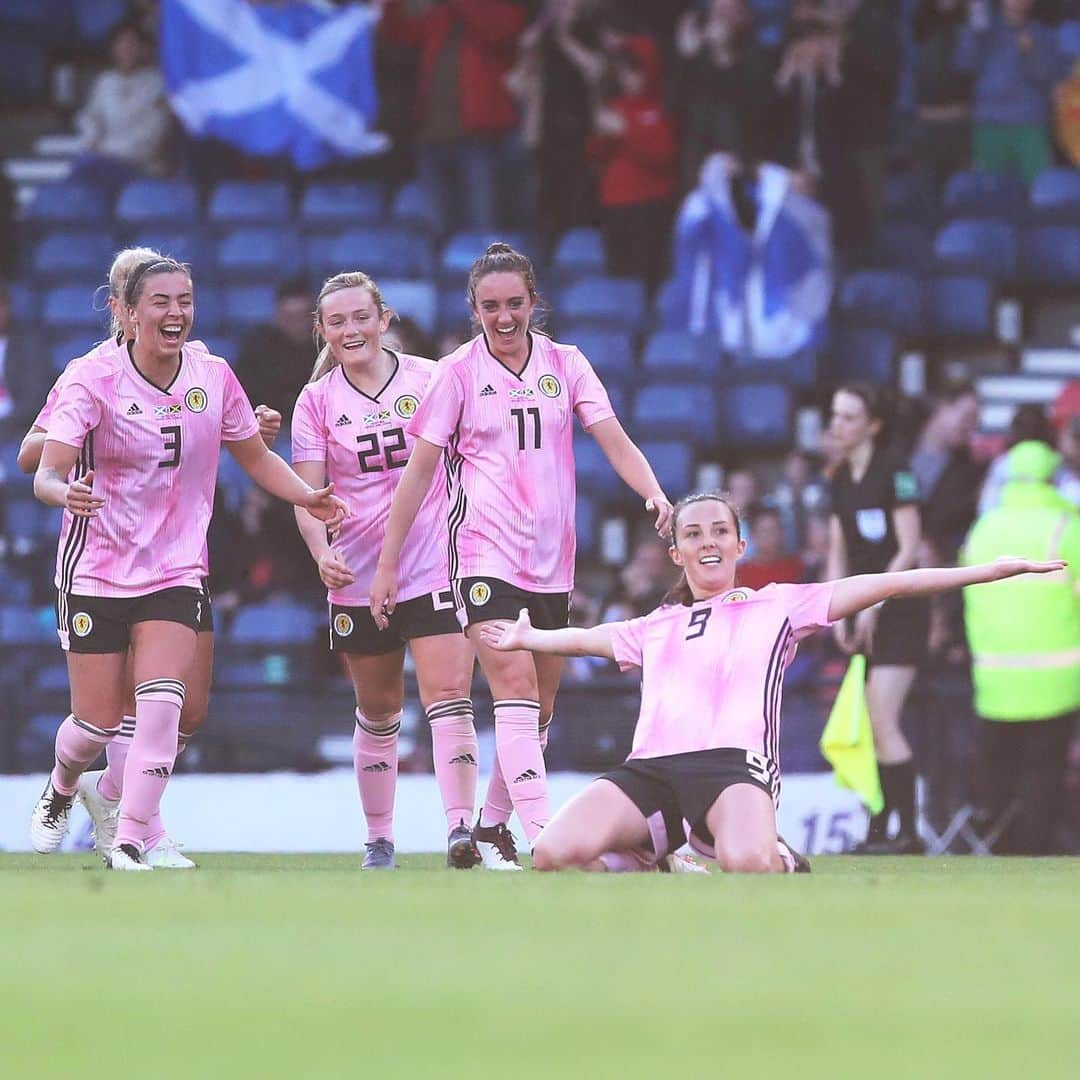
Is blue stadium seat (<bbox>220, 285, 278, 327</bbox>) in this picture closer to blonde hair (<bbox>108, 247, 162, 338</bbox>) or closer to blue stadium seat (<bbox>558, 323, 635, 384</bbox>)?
blue stadium seat (<bbox>558, 323, 635, 384</bbox>)

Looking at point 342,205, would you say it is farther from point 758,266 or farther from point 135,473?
point 135,473

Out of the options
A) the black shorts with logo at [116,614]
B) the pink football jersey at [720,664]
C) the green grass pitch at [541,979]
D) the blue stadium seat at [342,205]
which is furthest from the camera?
the blue stadium seat at [342,205]

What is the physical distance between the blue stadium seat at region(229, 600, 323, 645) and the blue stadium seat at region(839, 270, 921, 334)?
4.26 m

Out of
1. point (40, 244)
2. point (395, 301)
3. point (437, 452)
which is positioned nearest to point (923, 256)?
point (395, 301)

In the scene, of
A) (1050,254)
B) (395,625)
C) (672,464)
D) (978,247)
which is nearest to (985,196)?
(978,247)

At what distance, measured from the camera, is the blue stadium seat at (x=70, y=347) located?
14578 mm

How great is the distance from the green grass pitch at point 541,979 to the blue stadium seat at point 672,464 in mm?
7786

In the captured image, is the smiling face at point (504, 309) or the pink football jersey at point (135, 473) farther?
the smiling face at point (504, 309)

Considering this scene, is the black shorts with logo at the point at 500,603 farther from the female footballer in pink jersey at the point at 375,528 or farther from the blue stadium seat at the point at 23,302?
the blue stadium seat at the point at 23,302

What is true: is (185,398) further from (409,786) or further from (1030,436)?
(1030,436)

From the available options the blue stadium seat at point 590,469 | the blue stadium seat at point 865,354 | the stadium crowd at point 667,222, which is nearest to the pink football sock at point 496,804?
the stadium crowd at point 667,222

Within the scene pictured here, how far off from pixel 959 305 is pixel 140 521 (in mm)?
8661

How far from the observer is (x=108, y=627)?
7254 millimetres

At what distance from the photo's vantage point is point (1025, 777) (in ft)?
35.3
